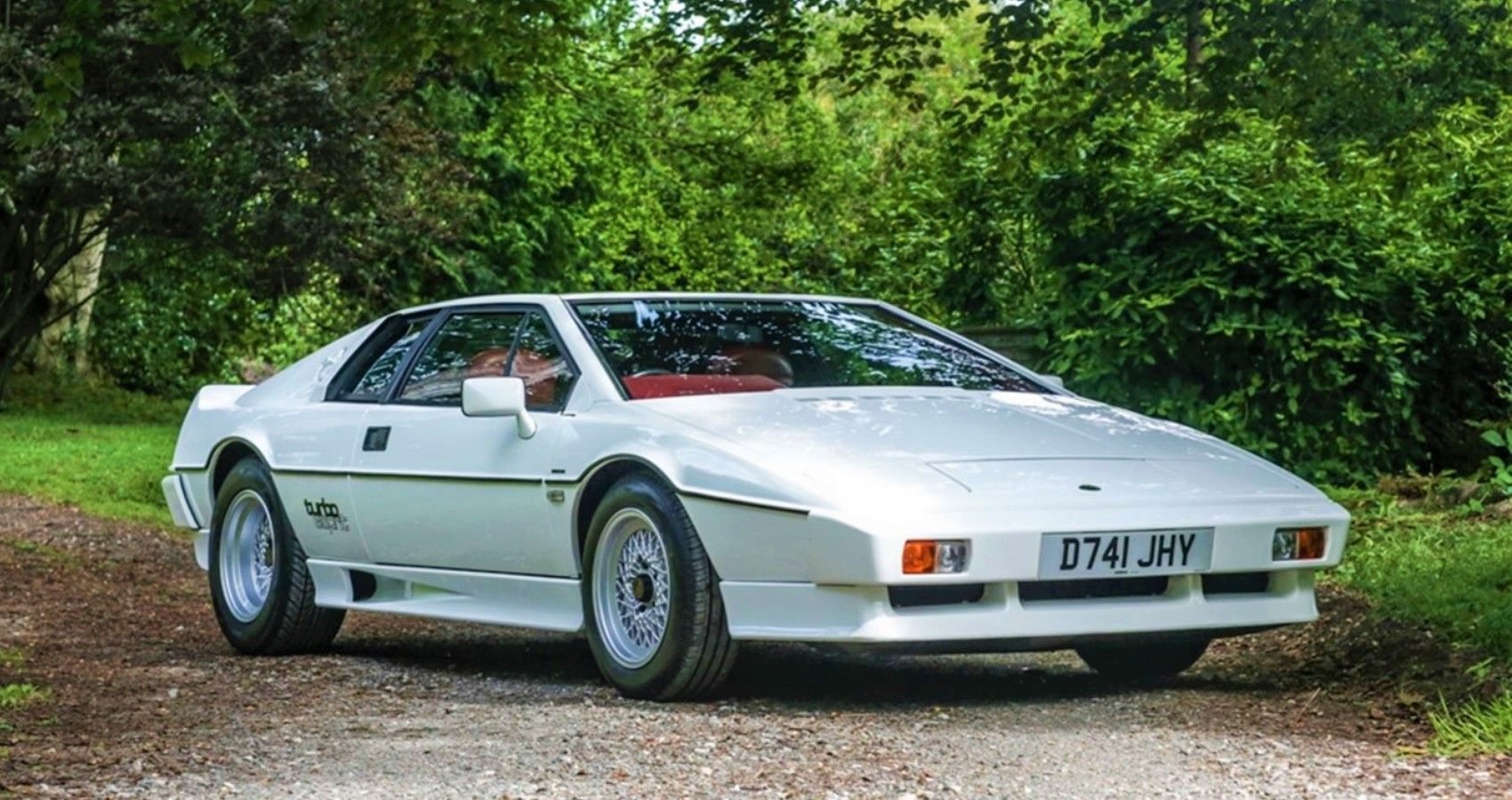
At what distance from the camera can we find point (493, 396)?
7672 mm

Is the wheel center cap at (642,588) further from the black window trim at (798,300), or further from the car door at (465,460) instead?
the black window trim at (798,300)

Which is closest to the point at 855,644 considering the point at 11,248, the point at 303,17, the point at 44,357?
the point at 303,17

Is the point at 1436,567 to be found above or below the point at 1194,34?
below

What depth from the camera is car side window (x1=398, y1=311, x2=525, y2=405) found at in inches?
333

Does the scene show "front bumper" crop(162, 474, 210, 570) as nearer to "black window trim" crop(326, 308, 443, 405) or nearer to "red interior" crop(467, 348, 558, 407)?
"black window trim" crop(326, 308, 443, 405)

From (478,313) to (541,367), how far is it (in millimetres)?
766

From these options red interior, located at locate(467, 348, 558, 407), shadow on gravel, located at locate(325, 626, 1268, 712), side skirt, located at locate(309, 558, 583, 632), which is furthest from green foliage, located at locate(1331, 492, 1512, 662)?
red interior, located at locate(467, 348, 558, 407)

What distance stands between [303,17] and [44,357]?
19.8 m

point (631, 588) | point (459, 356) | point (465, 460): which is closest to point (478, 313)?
point (459, 356)

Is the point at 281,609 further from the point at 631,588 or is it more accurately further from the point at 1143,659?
the point at 1143,659

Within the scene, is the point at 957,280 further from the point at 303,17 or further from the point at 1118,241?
the point at 303,17

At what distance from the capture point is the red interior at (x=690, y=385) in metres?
7.73

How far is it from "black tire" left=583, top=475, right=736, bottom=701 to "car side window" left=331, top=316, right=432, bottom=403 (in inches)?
82.9

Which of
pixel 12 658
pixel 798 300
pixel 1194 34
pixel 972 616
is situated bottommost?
pixel 12 658
